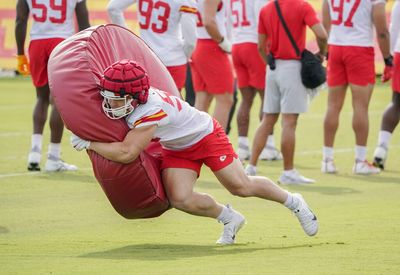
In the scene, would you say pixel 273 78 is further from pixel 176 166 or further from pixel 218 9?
pixel 176 166

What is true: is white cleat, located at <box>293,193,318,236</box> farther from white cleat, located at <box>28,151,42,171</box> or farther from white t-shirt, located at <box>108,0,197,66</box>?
white cleat, located at <box>28,151,42,171</box>

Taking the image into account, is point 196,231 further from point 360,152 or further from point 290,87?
point 360,152

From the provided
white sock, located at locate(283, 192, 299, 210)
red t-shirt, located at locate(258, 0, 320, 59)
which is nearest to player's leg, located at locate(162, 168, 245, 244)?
white sock, located at locate(283, 192, 299, 210)

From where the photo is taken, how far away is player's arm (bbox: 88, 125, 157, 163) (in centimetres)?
817

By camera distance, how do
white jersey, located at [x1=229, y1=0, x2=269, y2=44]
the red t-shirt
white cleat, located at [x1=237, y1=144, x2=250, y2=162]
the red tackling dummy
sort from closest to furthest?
the red tackling dummy < the red t-shirt < white jersey, located at [x1=229, y1=0, x2=269, y2=44] < white cleat, located at [x1=237, y1=144, x2=250, y2=162]

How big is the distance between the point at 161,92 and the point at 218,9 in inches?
223

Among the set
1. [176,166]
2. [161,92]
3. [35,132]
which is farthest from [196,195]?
[35,132]

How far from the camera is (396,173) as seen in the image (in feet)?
44.3

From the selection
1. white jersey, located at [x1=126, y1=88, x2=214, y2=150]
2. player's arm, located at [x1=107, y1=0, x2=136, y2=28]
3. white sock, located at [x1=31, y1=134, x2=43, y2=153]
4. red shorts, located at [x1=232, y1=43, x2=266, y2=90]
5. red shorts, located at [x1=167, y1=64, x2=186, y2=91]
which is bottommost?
white sock, located at [x1=31, y1=134, x2=43, y2=153]

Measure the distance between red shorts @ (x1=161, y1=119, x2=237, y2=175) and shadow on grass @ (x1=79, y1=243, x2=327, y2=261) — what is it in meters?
0.60

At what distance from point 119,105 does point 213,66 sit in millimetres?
6042

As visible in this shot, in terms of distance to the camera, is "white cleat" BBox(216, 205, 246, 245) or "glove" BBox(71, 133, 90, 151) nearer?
"glove" BBox(71, 133, 90, 151)

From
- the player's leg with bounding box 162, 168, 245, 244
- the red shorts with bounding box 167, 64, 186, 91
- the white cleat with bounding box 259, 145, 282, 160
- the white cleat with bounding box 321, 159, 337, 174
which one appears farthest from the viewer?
the white cleat with bounding box 259, 145, 282, 160

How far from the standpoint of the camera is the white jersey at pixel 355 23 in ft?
43.6
